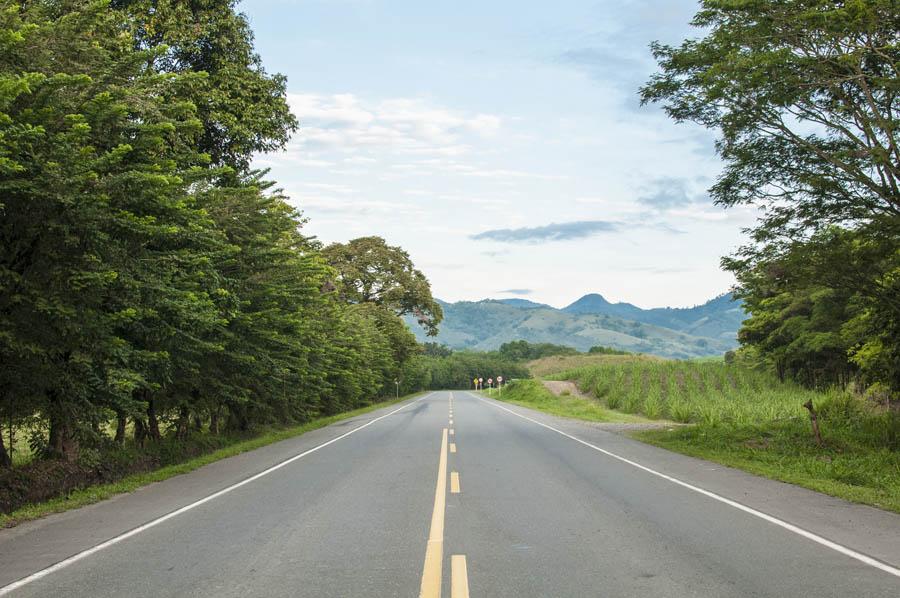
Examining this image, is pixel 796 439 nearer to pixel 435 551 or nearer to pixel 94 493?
pixel 435 551

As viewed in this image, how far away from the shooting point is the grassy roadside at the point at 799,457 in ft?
36.9

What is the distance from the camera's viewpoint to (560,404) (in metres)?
46.6

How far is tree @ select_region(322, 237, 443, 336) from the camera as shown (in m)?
57.0

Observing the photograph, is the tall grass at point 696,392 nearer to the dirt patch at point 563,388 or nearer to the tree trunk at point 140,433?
the dirt patch at point 563,388

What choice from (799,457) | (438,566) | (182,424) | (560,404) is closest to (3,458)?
(182,424)

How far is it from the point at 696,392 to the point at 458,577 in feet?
122

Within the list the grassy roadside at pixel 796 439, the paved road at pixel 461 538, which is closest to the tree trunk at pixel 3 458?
the paved road at pixel 461 538

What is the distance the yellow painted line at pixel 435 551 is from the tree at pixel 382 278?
4683 centimetres

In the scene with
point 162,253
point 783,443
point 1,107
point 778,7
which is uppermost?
point 778,7

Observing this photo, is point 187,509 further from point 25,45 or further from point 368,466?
point 25,45

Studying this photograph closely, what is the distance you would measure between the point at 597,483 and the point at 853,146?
986cm

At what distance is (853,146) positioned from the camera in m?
15.0

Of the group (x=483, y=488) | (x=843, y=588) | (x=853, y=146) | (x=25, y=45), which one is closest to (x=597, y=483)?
(x=483, y=488)

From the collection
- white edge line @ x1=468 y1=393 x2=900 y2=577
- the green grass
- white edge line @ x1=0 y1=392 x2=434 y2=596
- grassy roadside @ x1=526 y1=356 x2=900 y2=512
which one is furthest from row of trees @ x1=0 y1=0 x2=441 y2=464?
the green grass
